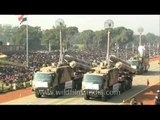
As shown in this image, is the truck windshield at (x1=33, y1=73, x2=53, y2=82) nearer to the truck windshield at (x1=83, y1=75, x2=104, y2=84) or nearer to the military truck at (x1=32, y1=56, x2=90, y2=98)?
the military truck at (x1=32, y1=56, x2=90, y2=98)

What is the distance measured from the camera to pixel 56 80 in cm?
2875

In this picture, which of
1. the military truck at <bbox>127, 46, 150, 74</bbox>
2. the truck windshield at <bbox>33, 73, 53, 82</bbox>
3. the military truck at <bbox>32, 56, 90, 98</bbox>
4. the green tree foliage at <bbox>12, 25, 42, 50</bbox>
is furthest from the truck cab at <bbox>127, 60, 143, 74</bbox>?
the green tree foliage at <bbox>12, 25, 42, 50</bbox>

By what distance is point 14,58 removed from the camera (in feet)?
163

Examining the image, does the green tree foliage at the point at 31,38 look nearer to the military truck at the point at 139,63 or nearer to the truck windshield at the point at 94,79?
the military truck at the point at 139,63

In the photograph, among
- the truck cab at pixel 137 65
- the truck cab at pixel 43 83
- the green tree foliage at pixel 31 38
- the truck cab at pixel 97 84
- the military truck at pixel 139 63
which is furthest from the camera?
the green tree foliage at pixel 31 38

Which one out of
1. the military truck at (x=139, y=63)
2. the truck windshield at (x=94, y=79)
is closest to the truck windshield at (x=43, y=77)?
the truck windshield at (x=94, y=79)

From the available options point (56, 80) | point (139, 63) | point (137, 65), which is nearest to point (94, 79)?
point (56, 80)

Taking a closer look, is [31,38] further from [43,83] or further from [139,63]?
[43,83]

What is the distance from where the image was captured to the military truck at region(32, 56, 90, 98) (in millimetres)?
27969

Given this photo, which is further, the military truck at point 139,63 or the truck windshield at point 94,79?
the military truck at point 139,63

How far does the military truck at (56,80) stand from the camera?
28.0 m

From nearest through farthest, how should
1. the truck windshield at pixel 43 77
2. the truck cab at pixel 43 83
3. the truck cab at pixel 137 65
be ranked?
1. the truck cab at pixel 43 83
2. the truck windshield at pixel 43 77
3. the truck cab at pixel 137 65
